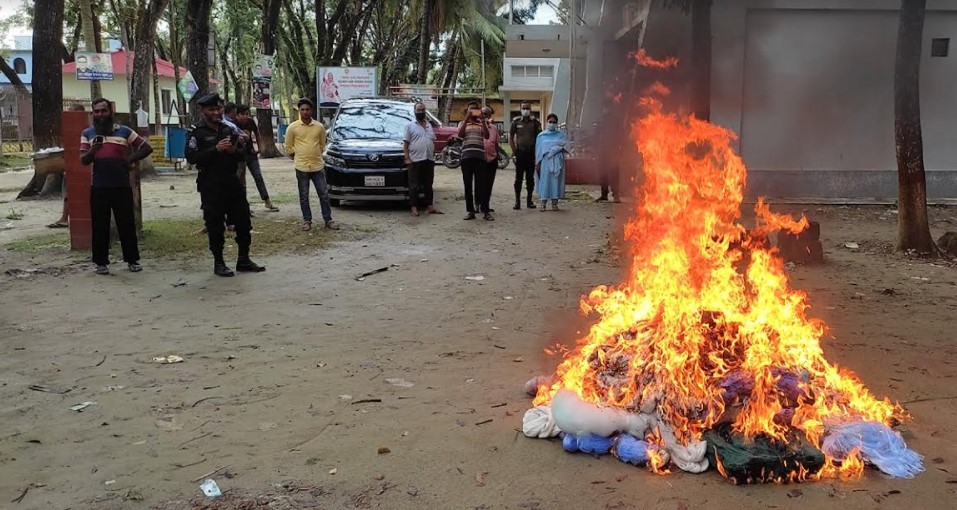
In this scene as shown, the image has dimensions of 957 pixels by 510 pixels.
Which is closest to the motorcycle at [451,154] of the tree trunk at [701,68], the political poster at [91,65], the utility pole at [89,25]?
the political poster at [91,65]

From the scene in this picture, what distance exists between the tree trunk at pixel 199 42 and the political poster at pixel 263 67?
8722 mm

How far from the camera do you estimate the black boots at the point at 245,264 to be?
24.4 feet

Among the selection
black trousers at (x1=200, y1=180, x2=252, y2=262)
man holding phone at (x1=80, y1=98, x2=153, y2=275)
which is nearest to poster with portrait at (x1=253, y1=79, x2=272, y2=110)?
man holding phone at (x1=80, y1=98, x2=153, y2=275)

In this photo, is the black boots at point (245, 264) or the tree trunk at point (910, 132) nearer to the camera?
the black boots at point (245, 264)

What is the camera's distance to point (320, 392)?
13.8 ft

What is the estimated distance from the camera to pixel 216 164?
7000mm

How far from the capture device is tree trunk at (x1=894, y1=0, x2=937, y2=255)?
7.74 meters

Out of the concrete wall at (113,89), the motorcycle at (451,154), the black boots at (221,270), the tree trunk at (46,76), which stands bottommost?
the black boots at (221,270)

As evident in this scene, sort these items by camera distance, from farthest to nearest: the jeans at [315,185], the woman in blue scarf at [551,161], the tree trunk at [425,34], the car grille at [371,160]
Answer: the tree trunk at [425,34], the woman in blue scarf at [551,161], the car grille at [371,160], the jeans at [315,185]

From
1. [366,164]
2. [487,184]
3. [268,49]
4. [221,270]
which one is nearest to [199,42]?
[366,164]

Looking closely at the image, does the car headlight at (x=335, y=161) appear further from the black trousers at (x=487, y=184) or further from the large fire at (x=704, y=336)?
the large fire at (x=704, y=336)

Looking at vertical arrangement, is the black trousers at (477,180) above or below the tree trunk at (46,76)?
below

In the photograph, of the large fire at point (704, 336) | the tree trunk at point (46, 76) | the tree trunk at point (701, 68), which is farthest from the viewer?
the tree trunk at point (46, 76)

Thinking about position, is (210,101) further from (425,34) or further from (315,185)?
(425,34)
